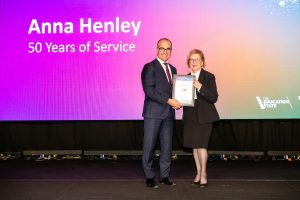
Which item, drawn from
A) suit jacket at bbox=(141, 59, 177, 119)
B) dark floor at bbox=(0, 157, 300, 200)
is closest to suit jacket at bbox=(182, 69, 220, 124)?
suit jacket at bbox=(141, 59, 177, 119)

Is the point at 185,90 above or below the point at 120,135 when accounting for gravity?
above

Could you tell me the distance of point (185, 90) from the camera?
376 centimetres

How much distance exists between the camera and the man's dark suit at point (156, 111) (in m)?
3.81

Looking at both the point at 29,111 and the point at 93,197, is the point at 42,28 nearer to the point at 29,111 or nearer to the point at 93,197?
the point at 29,111

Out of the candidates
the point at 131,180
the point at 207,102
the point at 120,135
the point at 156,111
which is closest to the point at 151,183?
the point at 131,180

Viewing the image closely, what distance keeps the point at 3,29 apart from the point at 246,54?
10.7ft

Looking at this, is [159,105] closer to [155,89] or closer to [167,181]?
[155,89]

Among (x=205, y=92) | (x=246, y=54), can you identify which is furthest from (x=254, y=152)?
(x=205, y=92)

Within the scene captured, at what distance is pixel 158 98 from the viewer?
376 centimetres

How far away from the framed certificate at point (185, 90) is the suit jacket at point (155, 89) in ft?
0.39

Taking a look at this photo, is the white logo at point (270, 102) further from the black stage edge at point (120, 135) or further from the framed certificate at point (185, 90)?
the framed certificate at point (185, 90)

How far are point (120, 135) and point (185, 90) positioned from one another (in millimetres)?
2104

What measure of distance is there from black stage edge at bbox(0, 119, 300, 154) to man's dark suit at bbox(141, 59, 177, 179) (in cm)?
163

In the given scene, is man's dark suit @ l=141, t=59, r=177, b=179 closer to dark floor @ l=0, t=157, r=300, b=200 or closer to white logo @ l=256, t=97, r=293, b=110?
dark floor @ l=0, t=157, r=300, b=200
